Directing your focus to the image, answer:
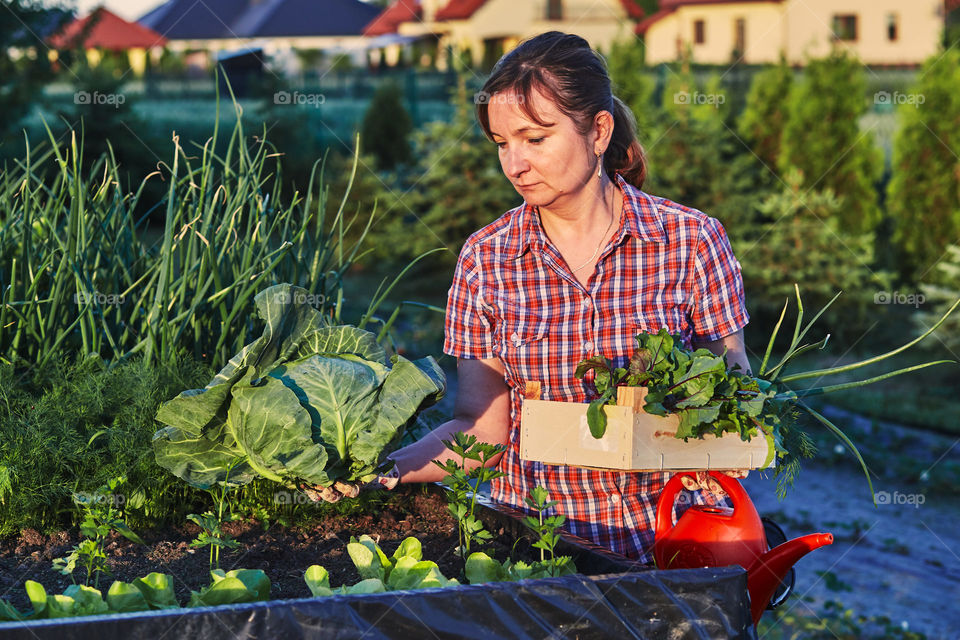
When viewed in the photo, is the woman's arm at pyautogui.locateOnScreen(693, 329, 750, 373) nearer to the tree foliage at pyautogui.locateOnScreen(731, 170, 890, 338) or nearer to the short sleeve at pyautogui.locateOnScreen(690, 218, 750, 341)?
the short sleeve at pyautogui.locateOnScreen(690, 218, 750, 341)

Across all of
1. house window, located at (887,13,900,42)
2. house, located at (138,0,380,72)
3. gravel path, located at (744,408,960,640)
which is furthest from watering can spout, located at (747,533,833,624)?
house, located at (138,0,380,72)

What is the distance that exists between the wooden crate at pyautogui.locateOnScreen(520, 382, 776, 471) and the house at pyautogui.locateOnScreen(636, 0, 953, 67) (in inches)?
935

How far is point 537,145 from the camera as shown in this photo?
212 centimetres

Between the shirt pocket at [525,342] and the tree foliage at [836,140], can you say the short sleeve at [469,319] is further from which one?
the tree foliage at [836,140]

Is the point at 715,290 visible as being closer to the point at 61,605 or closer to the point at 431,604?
the point at 431,604

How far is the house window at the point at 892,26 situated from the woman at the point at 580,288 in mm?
26624

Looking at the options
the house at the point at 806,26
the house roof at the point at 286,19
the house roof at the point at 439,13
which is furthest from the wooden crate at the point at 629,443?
the house roof at the point at 286,19

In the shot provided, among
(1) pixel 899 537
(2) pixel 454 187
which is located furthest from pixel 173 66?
(1) pixel 899 537

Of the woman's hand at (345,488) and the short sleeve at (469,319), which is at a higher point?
the short sleeve at (469,319)

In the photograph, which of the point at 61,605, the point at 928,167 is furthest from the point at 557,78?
the point at 928,167

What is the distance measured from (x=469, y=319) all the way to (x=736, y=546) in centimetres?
97

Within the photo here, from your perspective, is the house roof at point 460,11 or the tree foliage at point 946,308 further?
the house roof at point 460,11

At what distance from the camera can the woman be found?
2.21 metres

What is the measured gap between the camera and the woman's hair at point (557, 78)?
212 centimetres
